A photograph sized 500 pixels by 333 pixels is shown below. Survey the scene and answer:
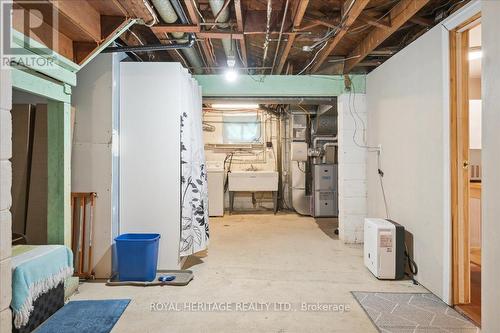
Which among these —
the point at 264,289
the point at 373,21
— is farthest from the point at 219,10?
the point at 264,289

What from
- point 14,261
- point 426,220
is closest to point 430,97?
point 426,220

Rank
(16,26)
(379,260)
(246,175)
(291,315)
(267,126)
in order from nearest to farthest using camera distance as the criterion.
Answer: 1. (16,26)
2. (291,315)
3. (379,260)
4. (246,175)
5. (267,126)

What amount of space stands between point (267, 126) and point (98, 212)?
451 centimetres

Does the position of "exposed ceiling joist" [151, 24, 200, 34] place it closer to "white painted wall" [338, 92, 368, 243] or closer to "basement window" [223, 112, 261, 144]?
"white painted wall" [338, 92, 368, 243]

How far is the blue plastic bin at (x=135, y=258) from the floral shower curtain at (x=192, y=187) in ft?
1.16

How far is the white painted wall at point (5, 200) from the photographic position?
1346mm

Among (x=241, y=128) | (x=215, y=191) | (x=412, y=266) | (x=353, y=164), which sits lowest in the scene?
(x=412, y=266)

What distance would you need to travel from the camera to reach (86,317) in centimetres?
201

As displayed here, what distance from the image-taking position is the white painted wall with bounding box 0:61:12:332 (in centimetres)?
135

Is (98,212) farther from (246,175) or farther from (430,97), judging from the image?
(246,175)

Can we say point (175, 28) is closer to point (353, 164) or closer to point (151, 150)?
point (151, 150)

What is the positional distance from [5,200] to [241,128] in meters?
5.28

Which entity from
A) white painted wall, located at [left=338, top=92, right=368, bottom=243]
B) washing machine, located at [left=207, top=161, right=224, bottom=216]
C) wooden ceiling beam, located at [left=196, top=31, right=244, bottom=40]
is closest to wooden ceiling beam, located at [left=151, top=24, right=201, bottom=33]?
wooden ceiling beam, located at [left=196, top=31, right=244, bottom=40]

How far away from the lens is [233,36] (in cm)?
274
